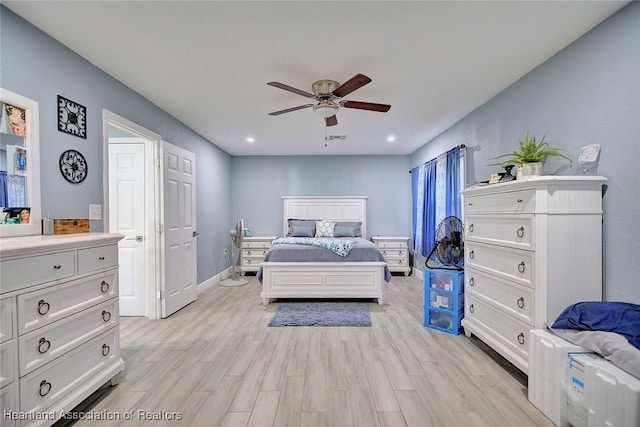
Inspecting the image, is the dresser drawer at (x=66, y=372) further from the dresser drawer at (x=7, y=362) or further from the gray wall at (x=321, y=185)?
the gray wall at (x=321, y=185)

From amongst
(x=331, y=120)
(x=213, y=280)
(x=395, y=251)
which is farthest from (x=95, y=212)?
(x=395, y=251)

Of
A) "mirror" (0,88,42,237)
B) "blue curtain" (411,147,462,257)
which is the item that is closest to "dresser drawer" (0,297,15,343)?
"mirror" (0,88,42,237)

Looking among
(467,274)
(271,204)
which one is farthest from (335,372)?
(271,204)

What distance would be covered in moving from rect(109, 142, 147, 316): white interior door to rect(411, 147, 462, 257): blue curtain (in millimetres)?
3917

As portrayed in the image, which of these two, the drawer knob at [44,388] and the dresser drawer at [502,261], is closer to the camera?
the drawer knob at [44,388]

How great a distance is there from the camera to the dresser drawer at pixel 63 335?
138 cm

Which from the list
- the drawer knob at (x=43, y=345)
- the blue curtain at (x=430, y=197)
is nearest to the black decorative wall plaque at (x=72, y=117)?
the drawer knob at (x=43, y=345)

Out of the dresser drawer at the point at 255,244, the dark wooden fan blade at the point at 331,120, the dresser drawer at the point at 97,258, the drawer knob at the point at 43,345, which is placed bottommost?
the drawer knob at the point at 43,345

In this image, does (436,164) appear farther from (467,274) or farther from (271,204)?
(271,204)

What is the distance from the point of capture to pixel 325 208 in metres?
5.84

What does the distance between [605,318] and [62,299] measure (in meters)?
3.02

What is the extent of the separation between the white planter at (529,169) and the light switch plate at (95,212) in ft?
11.2

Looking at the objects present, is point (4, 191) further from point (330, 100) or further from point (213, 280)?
point (213, 280)

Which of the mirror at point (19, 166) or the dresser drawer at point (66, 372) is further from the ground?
the mirror at point (19, 166)
